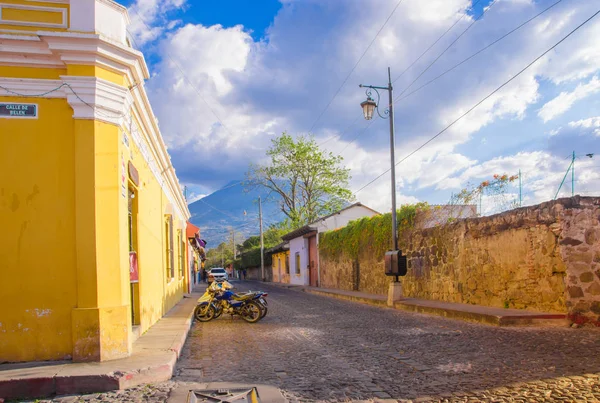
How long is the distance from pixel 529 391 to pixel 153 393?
11.8 ft

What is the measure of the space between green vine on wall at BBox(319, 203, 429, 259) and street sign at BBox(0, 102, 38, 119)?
461 inches

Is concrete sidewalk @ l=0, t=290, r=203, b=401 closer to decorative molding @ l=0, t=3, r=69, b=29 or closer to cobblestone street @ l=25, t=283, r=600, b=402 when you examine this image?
cobblestone street @ l=25, t=283, r=600, b=402

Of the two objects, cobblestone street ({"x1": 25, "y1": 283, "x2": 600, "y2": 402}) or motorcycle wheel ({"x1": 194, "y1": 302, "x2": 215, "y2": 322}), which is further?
motorcycle wheel ({"x1": 194, "y1": 302, "x2": 215, "y2": 322})

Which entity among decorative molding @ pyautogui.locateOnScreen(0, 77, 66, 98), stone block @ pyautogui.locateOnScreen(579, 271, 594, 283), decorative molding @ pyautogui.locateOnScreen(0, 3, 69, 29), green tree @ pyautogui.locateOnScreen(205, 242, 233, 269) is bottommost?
green tree @ pyautogui.locateOnScreen(205, 242, 233, 269)

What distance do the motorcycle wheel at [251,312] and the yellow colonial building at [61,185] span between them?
4927 mm

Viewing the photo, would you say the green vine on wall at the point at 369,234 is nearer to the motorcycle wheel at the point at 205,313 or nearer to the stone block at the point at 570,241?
the stone block at the point at 570,241

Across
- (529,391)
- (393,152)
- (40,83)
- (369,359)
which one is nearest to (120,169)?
(40,83)

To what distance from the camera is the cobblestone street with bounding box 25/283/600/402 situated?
15.6 ft

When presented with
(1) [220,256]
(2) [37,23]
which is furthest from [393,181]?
(1) [220,256]

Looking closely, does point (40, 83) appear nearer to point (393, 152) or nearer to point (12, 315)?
point (12, 315)

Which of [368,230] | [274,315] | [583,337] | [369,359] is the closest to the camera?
[369,359]

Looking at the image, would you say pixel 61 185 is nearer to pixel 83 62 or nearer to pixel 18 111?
pixel 18 111

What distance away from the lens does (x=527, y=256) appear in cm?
1013

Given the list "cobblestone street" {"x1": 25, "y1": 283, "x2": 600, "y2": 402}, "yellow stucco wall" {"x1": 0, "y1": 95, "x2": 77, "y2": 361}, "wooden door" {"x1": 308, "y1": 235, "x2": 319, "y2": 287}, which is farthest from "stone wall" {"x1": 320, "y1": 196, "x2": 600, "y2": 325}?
"wooden door" {"x1": 308, "y1": 235, "x2": 319, "y2": 287}
